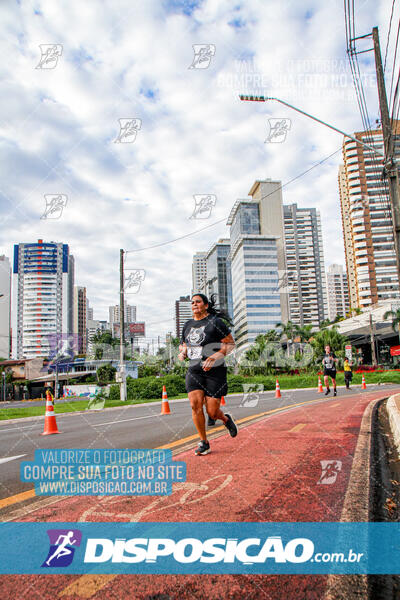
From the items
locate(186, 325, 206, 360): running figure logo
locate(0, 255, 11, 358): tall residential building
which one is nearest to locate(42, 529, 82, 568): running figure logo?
locate(186, 325, 206, 360): running figure logo

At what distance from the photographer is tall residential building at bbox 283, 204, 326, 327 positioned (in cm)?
18462

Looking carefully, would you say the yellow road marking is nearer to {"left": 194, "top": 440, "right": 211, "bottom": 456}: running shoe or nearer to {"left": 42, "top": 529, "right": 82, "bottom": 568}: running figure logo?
{"left": 194, "top": 440, "right": 211, "bottom": 456}: running shoe

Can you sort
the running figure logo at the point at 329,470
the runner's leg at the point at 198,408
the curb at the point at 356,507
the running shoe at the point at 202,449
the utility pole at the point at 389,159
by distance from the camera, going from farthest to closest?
the utility pole at the point at 389,159 → the runner's leg at the point at 198,408 → the running shoe at the point at 202,449 → the running figure logo at the point at 329,470 → the curb at the point at 356,507

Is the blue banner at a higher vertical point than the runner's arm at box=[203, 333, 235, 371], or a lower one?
lower

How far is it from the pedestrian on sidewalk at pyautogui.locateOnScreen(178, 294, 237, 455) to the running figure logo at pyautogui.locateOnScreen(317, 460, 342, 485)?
1.27m

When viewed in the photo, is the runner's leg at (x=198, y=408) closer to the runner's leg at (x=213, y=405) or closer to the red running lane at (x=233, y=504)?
the runner's leg at (x=213, y=405)

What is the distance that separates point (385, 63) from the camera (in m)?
9.95

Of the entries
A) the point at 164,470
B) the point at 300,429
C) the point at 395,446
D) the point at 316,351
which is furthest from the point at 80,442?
the point at 316,351

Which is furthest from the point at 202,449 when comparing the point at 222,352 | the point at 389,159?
the point at 389,159

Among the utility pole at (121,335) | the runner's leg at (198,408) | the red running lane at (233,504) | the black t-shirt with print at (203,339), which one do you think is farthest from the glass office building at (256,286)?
the runner's leg at (198,408)

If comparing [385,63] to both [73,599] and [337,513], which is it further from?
[73,599]

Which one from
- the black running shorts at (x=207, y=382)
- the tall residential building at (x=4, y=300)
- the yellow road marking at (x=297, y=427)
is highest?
the tall residential building at (x=4, y=300)

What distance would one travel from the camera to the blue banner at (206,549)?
6.09ft

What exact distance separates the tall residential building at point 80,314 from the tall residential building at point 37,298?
912 cm
